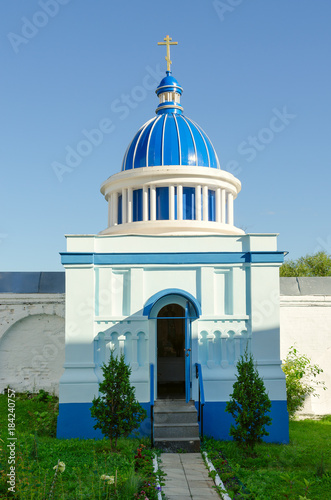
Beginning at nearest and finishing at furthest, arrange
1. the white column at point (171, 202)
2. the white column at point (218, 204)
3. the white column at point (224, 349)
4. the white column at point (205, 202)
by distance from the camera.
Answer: the white column at point (224, 349), the white column at point (171, 202), the white column at point (205, 202), the white column at point (218, 204)

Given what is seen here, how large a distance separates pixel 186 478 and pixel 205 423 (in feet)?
9.27

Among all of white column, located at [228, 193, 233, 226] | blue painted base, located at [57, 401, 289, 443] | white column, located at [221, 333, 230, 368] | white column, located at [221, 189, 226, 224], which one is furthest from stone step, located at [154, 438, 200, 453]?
white column, located at [228, 193, 233, 226]

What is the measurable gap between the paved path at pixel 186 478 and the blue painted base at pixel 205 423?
4.55ft

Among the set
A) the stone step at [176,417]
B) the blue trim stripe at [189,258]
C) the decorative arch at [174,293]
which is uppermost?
the blue trim stripe at [189,258]

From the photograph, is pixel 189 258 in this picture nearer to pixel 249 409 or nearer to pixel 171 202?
pixel 171 202

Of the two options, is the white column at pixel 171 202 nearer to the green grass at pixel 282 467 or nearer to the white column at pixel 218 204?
the white column at pixel 218 204

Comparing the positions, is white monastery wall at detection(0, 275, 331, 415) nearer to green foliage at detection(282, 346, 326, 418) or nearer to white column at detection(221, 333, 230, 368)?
green foliage at detection(282, 346, 326, 418)

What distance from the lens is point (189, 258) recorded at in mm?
11773

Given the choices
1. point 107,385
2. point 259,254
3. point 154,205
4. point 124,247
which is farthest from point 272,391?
point 154,205

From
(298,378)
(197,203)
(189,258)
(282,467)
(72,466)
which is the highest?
(197,203)

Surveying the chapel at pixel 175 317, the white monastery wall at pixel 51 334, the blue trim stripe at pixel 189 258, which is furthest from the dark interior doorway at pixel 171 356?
the white monastery wall at pixel 51 334

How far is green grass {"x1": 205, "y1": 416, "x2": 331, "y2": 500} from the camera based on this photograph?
24.6 feet

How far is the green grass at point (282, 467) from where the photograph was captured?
24.6 ft

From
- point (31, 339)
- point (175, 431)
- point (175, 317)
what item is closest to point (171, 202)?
point (175, 317)
